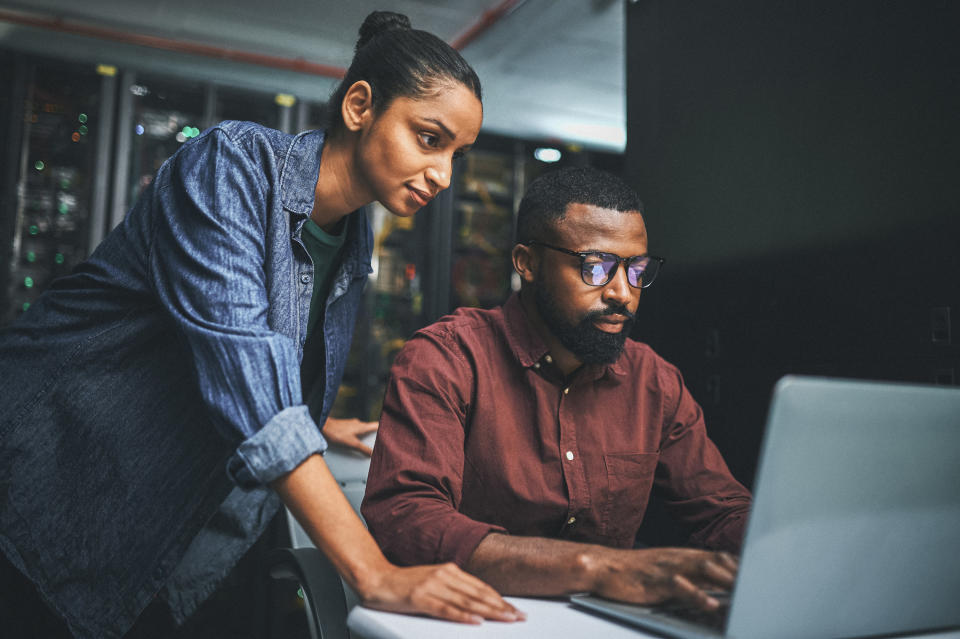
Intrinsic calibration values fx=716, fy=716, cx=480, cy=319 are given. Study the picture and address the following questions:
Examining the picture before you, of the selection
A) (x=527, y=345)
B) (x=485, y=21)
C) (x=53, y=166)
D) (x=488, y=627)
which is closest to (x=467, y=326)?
(x=527, y=345)

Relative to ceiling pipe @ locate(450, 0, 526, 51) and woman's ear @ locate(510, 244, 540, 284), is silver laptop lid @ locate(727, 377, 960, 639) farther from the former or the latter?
ceiling pipe @ locate(450, 0, 526, 51)

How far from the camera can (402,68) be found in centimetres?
110

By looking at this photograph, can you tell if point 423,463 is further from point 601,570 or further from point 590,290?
point 590,290

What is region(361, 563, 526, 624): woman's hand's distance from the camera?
75cm

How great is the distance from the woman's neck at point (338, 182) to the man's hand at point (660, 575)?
0.66 m

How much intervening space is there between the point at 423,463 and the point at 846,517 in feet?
1.90

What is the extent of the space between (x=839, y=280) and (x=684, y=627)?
0.90 metres

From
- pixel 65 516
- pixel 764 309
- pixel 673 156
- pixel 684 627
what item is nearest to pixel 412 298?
pixel 673 156

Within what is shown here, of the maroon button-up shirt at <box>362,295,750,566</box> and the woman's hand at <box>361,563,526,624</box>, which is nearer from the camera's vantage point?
the woman's hand at <box>361,563,526,624</box>

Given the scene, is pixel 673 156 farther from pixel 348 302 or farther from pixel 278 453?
pixel 278 453

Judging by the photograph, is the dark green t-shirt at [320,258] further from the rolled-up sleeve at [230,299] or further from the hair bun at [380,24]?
the hair bun at [380,24]

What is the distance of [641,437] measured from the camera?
52.7 inches

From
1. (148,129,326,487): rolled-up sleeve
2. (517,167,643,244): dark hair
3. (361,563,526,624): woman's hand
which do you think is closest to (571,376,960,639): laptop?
(361,563,526,624): woman's hand

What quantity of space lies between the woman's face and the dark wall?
76cm
